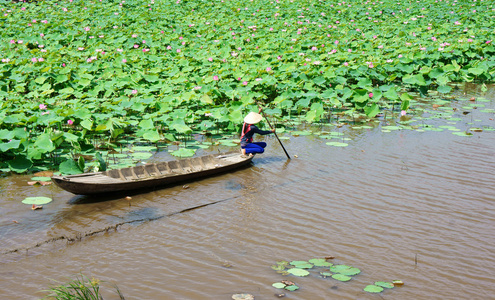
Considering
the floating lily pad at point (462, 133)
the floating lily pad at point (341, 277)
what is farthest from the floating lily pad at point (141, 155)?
the floating lily pad at point (462, 133)

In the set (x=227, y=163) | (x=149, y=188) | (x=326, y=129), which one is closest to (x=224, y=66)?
(x=326, y=129)

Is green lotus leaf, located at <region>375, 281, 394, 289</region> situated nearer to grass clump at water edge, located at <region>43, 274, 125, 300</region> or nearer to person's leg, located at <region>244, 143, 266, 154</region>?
grass clump at water edge, located at <region>43, 274, 125, 300</region>

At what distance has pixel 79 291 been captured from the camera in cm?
361

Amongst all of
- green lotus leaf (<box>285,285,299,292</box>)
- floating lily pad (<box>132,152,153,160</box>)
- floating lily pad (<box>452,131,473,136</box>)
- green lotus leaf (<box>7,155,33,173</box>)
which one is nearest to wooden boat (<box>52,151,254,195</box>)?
floating lily pad (<box>132,152,153,160</box>)

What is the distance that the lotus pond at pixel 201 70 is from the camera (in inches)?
280

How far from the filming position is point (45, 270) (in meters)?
3.96

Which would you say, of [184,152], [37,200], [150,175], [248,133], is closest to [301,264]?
[150,175]

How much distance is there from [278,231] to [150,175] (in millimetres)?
1918

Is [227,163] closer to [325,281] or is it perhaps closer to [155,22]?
[325,281]

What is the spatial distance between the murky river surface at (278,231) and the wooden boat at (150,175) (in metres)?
0.13

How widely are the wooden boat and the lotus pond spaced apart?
308 mm

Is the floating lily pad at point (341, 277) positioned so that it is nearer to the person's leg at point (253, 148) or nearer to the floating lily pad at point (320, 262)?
the floating lily pad at point (320, 262)

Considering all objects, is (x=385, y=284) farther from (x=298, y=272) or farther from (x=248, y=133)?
(x=248, y=133)

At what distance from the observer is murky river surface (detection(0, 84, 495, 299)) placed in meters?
3.81
